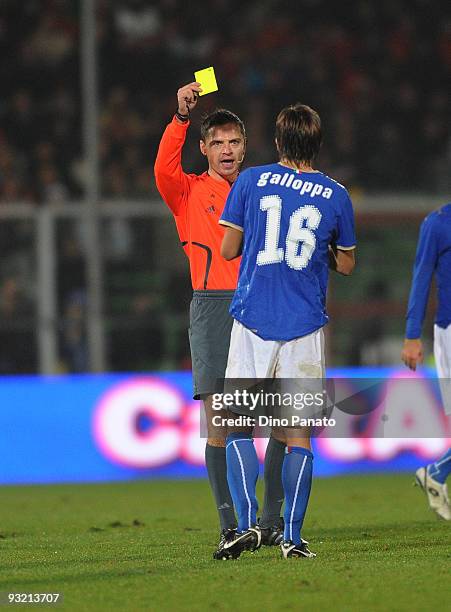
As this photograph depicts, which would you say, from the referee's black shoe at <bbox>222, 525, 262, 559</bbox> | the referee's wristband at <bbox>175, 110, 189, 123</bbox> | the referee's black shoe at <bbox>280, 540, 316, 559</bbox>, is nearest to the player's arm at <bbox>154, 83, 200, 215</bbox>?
the referee's wristband at <bbox>175, 110, 189, 123</bbox>

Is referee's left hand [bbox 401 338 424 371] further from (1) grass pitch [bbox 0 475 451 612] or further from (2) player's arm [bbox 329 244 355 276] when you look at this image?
(2) player's arm [bbox 329 244 355 276]

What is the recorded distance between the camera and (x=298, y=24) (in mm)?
19016

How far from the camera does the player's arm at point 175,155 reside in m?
6.31

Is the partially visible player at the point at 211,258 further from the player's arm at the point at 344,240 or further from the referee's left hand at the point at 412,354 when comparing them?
the referee's left hand at the point at 412,354

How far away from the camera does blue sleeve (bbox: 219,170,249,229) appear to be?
19.2 feet

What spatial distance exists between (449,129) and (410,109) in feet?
1.99

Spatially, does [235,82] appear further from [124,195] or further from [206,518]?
[206,518]

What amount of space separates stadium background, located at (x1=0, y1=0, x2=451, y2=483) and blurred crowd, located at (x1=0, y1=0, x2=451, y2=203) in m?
0.03

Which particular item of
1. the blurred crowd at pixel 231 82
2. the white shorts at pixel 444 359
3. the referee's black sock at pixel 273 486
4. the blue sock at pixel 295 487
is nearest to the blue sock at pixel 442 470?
the white shorts at pixel 444 359

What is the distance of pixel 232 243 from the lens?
5914 mm

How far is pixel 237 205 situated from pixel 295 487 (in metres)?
1.26

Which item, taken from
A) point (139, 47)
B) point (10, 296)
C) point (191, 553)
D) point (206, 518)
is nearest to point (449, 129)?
point (139, 47)

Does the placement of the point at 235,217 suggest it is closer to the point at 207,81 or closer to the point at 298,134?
the point at 298,134

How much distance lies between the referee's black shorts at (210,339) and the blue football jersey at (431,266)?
142cm
